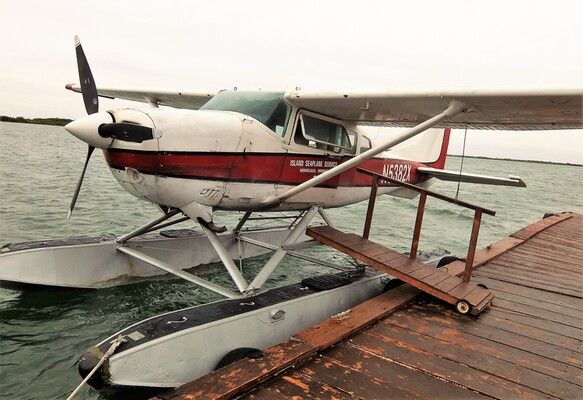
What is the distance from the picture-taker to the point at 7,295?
507cm

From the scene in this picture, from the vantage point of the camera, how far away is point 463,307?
3.98 metres

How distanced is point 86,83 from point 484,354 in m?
4.41

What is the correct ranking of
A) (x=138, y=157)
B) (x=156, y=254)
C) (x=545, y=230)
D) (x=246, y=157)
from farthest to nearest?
1. (x=545, y=230)
2. (x=156, y=254)
3. (x=246, y=157)
4. (x=138, y=157)

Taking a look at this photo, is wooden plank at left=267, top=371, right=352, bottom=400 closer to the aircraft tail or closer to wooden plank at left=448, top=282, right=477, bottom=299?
wooden plank at left=448, top=282, right=477, bottom=299

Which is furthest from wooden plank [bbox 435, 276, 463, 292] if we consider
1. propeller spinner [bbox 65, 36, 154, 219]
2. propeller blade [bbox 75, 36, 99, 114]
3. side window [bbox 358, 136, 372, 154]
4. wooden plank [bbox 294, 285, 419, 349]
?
propeller blade [bbox 75, 36, 99, 114]

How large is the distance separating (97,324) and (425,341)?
141 inches

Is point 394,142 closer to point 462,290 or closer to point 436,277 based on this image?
point 436,277

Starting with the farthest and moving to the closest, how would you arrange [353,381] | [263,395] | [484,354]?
1. [484,354]
2. [353,381]
3. [263,395]

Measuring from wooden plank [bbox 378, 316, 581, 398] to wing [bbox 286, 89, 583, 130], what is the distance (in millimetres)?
2450

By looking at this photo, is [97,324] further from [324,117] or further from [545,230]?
[545,230]

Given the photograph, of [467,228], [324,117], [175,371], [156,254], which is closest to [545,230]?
[467,228]

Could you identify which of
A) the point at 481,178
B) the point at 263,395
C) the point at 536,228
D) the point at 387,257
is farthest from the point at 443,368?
the point at 536,228

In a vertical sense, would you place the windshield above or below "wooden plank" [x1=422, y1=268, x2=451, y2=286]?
above

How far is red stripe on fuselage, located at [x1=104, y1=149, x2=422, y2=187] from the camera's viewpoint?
3.82 meters
